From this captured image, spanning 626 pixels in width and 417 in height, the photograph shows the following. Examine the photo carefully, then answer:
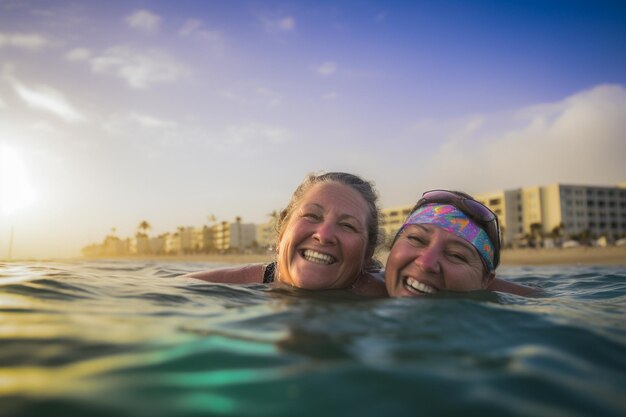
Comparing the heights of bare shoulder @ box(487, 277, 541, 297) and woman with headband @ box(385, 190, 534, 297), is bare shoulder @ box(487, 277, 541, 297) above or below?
below

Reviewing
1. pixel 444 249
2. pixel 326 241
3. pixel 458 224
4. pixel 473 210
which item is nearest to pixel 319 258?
pixel 326 241

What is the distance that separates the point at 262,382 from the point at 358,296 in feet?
8.78

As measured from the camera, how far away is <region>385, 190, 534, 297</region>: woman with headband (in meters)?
4.10

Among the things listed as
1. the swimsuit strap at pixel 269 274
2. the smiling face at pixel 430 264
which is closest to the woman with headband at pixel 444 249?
the smiling face at pixel 430 264

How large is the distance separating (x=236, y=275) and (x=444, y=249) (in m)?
2.90

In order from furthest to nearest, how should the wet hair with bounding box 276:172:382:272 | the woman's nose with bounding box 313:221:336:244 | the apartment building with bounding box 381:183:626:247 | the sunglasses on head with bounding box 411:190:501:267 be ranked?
the apartment building with bounding box 381:183:626:247, the wet hair with bounding box 276:172:382:272, the sunglasses on head with bounding box 411:190:501:267, the woman's nose with bounding box 313:221:336:244

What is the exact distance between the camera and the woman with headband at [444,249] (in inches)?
161

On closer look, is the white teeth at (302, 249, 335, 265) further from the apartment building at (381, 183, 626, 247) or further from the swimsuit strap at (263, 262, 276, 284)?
the apartment building at (381, 183, 626, 247)

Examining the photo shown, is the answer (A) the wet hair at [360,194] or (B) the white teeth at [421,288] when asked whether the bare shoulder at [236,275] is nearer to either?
(A) the wet hair at [360,194]

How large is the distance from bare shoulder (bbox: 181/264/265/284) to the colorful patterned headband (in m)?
2.17

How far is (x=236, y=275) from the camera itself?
595 cm

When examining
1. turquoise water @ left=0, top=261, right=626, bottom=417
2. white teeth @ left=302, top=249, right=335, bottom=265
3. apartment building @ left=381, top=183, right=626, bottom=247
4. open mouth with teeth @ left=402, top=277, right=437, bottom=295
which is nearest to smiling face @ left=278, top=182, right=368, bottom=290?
white teeth @ left=302, top=249, right=335, bottom=265

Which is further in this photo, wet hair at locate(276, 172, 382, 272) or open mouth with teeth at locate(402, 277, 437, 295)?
wet hair at locate(276, 172, 382, 272)

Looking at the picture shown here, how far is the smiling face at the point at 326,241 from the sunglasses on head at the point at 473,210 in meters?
0.84
